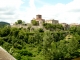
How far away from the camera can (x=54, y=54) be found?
30672 millimetres

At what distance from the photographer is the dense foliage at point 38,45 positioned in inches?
1238

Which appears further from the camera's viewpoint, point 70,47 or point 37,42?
point 37,42

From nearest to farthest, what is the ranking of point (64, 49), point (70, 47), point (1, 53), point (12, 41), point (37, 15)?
point (1, 53)
point (64, 49)
point (70, 47)
point (12, 41)
point (37, 15)

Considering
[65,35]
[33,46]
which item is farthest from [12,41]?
[65,35]

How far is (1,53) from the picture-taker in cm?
422

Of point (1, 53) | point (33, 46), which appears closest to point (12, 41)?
point (33, 46)

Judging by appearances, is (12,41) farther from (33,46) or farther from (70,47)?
(70,47)

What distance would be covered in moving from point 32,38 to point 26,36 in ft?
5.15

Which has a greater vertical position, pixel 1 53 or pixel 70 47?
pixel 1 53

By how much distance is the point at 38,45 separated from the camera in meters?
43.5

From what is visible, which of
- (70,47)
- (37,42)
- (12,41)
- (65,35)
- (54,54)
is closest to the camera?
(54,54)

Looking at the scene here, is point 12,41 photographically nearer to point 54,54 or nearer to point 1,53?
point 54,54

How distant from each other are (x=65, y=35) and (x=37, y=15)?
23.7m

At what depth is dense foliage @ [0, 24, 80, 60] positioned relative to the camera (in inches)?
1238
